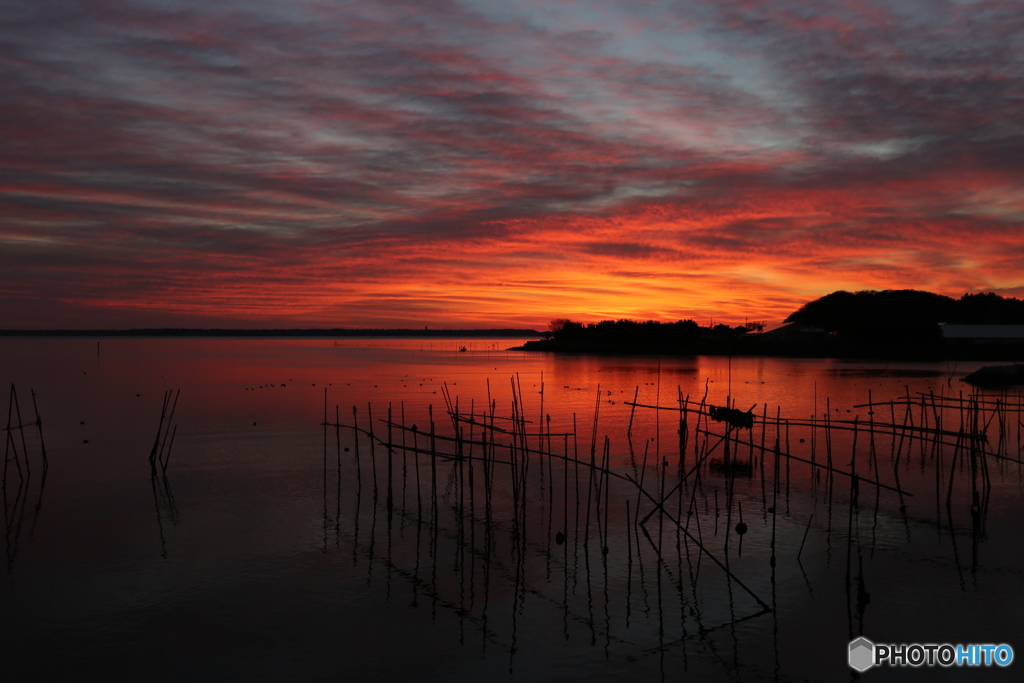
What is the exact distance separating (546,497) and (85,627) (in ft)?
35.0

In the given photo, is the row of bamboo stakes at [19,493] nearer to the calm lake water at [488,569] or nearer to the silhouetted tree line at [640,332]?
Result: the calm lake water at [488,569]

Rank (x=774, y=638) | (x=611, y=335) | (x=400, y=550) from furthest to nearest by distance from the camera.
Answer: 1. (x=611, y=335)
2. (x=400, y=550)
3. (x=774, y=638)

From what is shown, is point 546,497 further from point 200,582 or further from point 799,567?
point 200,582

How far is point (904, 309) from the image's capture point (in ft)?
574

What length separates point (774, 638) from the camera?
10641mm

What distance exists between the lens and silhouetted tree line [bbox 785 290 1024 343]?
151 m

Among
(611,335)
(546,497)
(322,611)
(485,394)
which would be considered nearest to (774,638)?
(322,611)

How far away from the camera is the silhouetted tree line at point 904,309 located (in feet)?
494

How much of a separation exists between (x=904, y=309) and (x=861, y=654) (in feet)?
615

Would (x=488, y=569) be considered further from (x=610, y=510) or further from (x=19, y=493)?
(x=19, y=493)

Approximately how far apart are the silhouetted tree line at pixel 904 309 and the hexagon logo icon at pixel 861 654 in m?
127

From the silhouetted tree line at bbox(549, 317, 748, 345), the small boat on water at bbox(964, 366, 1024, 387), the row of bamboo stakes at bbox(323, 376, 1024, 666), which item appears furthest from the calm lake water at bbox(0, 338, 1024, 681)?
the silhouetted tree line at bbox(549, 317, 748, 345)

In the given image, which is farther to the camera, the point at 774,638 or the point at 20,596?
the point at 20,596

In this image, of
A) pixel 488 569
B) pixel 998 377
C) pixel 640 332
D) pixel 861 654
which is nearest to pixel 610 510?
pixel 488 569
